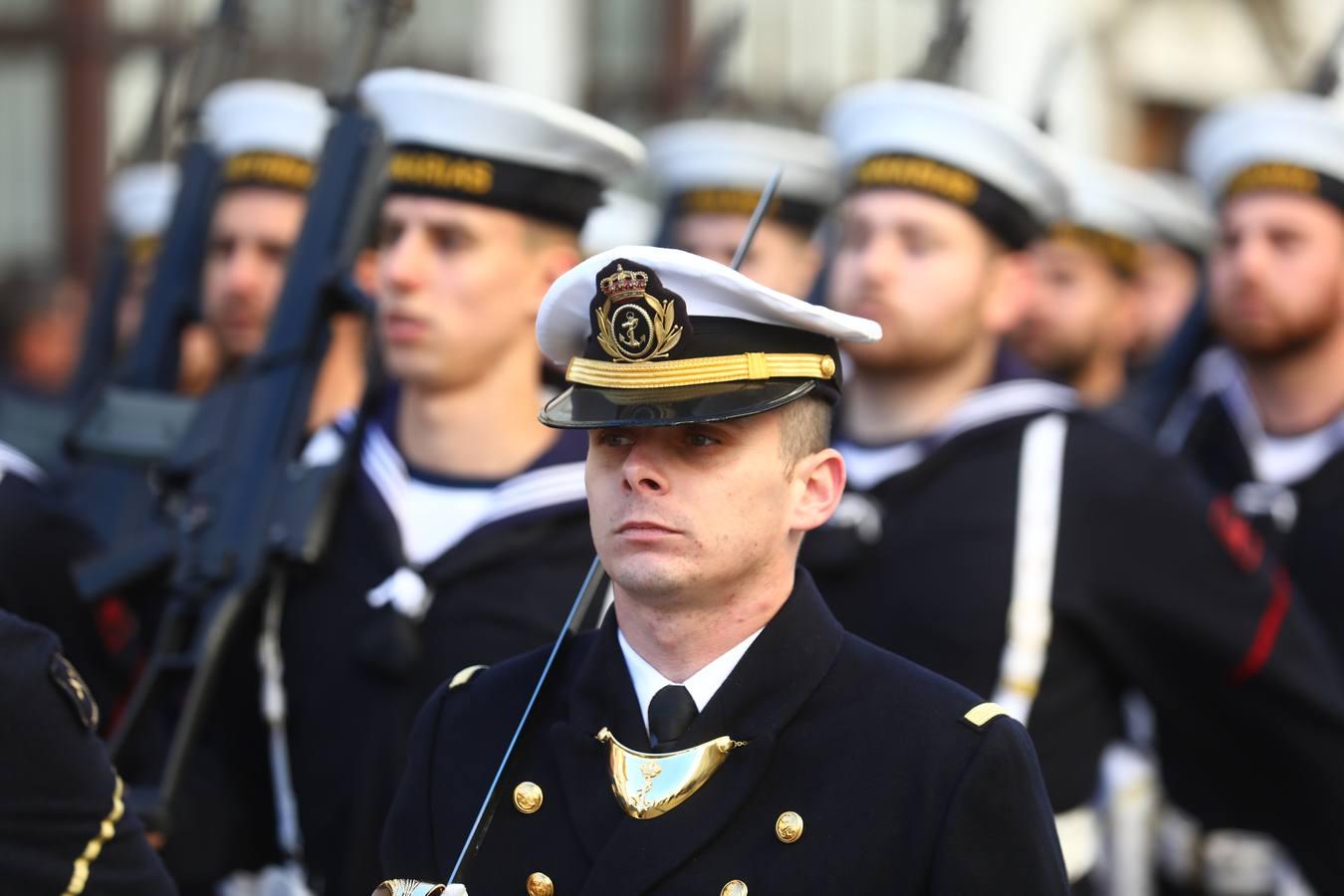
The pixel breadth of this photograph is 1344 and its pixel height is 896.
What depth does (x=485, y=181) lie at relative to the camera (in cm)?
487

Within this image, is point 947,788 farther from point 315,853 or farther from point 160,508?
point 160,508

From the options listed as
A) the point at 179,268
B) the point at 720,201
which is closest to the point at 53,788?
the point at 179,268

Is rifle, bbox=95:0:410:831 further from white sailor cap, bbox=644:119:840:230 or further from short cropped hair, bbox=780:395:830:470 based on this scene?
white sailor cap, bbox=644:119:840:230

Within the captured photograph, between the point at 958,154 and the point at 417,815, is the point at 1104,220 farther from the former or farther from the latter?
the point at 417,815

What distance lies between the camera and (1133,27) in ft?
54.5

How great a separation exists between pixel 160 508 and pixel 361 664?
84cm

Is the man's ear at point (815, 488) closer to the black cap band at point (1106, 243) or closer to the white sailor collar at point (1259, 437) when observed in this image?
the white sailor collar at point (1259, 437)

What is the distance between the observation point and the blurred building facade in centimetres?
1355

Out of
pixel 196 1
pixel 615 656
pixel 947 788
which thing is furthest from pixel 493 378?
pixel 196 1

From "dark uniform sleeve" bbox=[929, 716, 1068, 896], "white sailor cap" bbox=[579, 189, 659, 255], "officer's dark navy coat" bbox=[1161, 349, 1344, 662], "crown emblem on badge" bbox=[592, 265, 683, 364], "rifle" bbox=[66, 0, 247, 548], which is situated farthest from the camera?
"white sailor cap" bbox=[579, 189, 659, 255]

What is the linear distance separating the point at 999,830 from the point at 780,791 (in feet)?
0.96

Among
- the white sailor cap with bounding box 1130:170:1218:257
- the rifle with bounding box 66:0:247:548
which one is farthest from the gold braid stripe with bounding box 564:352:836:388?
the white sailor cap with bounding box 1130:170:1218:257

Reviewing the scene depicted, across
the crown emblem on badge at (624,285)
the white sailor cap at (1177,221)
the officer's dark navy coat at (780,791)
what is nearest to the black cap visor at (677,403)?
the crown emblem on badge at (624,285)

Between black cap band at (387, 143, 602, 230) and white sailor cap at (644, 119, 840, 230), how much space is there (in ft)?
7.01
